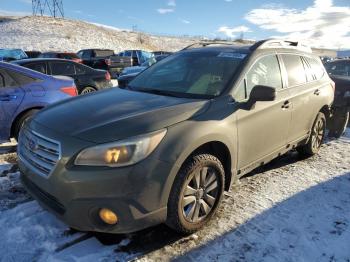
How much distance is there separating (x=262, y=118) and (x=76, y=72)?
7.16m

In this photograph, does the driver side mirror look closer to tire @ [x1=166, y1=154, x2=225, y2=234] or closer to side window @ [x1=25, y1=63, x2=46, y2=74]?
tire @ [x1=166, y1=154, x2=225, y2=234]

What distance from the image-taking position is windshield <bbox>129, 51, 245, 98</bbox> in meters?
3.89

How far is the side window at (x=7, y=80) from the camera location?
554 centimetres

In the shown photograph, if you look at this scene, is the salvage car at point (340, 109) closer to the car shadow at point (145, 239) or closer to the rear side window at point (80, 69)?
the car shadow at point (145, 239)

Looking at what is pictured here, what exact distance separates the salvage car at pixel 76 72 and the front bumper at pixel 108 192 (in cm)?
689

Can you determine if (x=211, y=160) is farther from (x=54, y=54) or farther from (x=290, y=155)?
(x=54, y=54)

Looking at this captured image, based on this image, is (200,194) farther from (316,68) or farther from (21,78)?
(21,78)

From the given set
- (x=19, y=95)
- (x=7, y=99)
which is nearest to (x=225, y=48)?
(x=19, y=95)

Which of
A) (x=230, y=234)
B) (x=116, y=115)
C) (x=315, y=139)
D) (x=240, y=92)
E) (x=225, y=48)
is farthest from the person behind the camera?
(x=315, y=139)

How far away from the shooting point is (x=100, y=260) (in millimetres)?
2988

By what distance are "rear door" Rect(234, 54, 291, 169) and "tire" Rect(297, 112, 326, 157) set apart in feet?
3.68

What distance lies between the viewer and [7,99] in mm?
5445

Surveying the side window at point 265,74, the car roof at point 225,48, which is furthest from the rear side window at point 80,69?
the side window at point 265,74

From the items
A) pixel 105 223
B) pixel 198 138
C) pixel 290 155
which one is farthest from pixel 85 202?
pixel 290 155
